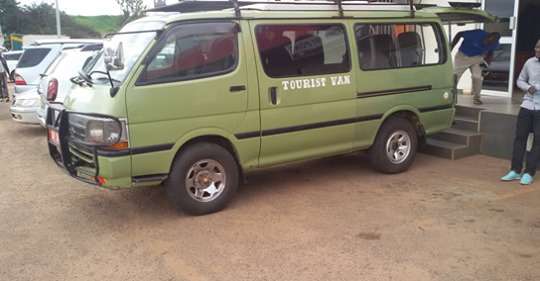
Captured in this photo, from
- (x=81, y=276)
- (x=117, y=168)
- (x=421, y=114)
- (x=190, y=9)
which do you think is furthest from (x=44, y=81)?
(x=421, y=114)

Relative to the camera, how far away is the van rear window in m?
11.0

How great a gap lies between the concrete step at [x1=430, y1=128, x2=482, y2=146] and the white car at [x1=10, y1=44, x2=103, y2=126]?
18.8 feet

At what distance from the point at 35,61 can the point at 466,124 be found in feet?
30.3

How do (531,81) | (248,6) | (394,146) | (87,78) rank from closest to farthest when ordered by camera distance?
(87,78) < (248,6) < (531,81) < (394,146)

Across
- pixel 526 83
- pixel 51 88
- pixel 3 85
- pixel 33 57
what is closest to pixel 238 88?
pixel 526 83

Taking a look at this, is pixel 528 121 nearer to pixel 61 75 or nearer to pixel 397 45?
pixel 397 45

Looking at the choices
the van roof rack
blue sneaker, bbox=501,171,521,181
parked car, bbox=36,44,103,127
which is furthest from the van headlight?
blue sneaker, bbox=501,171,521,181

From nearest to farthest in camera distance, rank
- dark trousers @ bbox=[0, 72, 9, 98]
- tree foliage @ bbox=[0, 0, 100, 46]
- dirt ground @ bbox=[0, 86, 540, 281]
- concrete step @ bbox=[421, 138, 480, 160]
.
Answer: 1. dirt ground @ bbox=[0, 86, 540, 281]
2. concrete step @ bbox=[421, 138, 480, 160]
3. dark trousers @ bbox=[0, 72, 9, 98]
4. tree foliage @ bbox=[0, 0, 100, 46]

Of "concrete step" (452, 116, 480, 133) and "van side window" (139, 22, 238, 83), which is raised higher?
"van side window" (139, 22, 238, 83)

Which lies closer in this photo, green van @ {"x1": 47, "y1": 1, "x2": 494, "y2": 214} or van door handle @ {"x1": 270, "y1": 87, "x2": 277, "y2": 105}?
green van @ {"x1": 47, "y1": 1, "x2": 494, "y2": 214}

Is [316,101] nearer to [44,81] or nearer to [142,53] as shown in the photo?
[142,53]

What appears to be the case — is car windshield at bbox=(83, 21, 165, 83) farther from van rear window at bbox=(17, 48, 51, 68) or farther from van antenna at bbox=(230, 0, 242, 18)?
van rear window at bbox=(17, 48, 51, 68)

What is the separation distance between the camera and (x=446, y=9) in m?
6.67

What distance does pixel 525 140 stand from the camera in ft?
19.6
